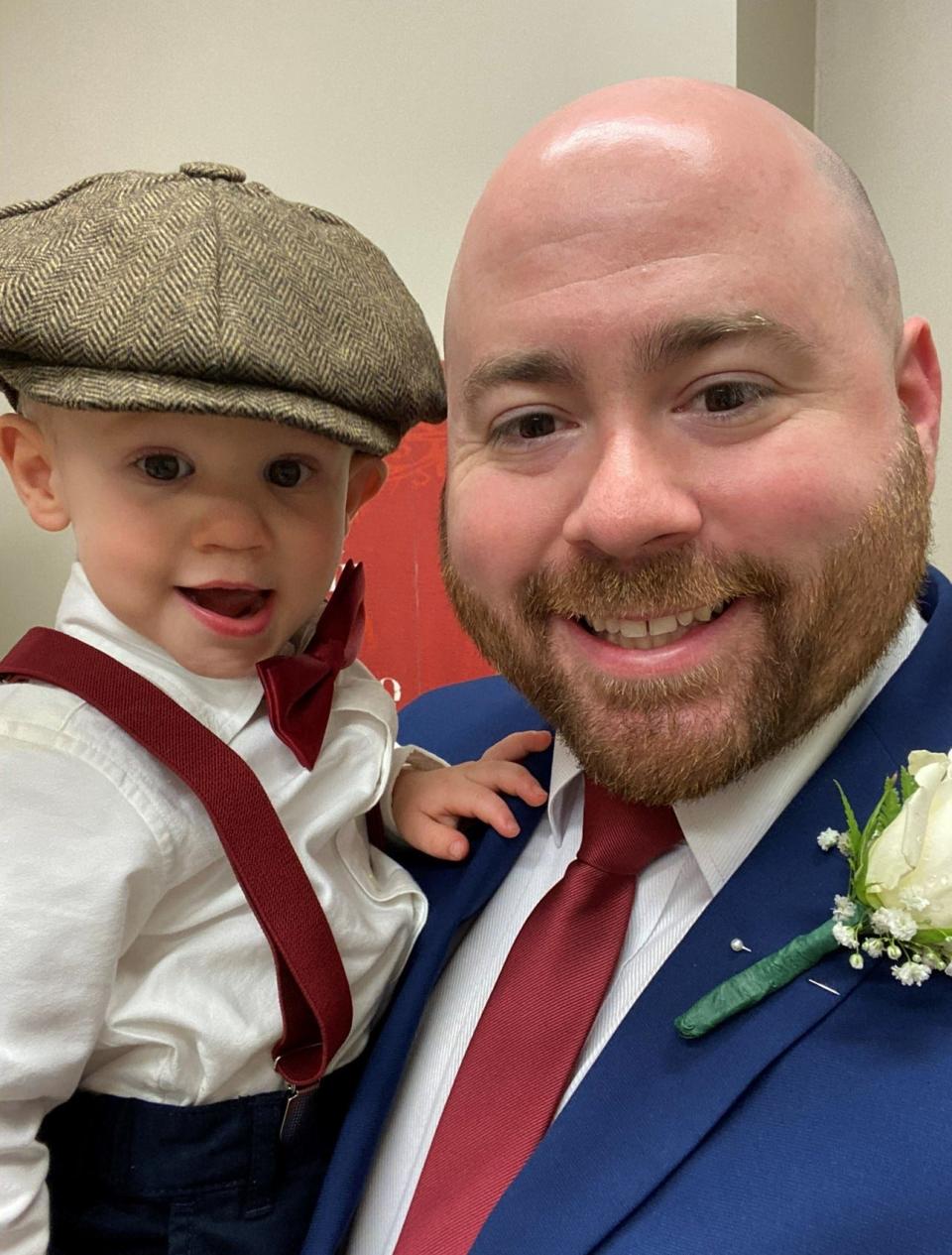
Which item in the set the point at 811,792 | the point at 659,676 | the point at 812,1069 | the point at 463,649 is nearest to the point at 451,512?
the point at 659,676

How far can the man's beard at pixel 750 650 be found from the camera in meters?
0.84

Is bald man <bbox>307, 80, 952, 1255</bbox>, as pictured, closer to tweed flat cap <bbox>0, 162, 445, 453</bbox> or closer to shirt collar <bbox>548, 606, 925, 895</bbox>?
shirt collar <bbox>548, 606, 925, 895</bbox>

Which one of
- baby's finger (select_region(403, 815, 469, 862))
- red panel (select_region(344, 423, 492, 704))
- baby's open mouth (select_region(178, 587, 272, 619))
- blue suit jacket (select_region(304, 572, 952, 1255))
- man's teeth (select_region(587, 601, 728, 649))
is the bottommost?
red panel (select_region(344, 423, 492, 704))

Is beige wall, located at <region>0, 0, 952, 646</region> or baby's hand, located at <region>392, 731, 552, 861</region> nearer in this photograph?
baby's hand, located at <region>392, 731, 552, 861</region>

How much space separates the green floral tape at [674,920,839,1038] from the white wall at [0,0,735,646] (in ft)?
5.81

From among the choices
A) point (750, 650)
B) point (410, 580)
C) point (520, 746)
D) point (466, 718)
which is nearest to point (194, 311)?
point (750, 650)

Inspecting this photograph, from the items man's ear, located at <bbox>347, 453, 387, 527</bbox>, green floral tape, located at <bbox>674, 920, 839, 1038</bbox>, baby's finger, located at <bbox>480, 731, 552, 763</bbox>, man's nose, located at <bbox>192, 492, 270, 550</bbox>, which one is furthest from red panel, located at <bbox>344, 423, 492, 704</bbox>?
green floral tape, located at <bbox>674, 920, 839, 1038</bbox>

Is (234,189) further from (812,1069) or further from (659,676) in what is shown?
(812,1069)

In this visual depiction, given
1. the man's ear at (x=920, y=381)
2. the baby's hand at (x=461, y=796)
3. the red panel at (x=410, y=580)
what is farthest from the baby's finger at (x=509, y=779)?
the red panel at (x=410, y=580)

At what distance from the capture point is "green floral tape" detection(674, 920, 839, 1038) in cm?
75

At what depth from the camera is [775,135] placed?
2.91ft

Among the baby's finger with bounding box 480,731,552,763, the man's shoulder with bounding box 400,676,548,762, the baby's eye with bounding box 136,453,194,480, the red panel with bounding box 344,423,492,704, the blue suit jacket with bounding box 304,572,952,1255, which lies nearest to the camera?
the blue suit jacket with bounding box 304,572,952,1255

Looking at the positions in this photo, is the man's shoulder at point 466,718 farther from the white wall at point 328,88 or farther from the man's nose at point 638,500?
the white wall at point 328,88

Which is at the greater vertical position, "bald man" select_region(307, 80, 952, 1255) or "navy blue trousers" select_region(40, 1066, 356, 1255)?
"bald man" select_region(307, 80, 952, 1255)
